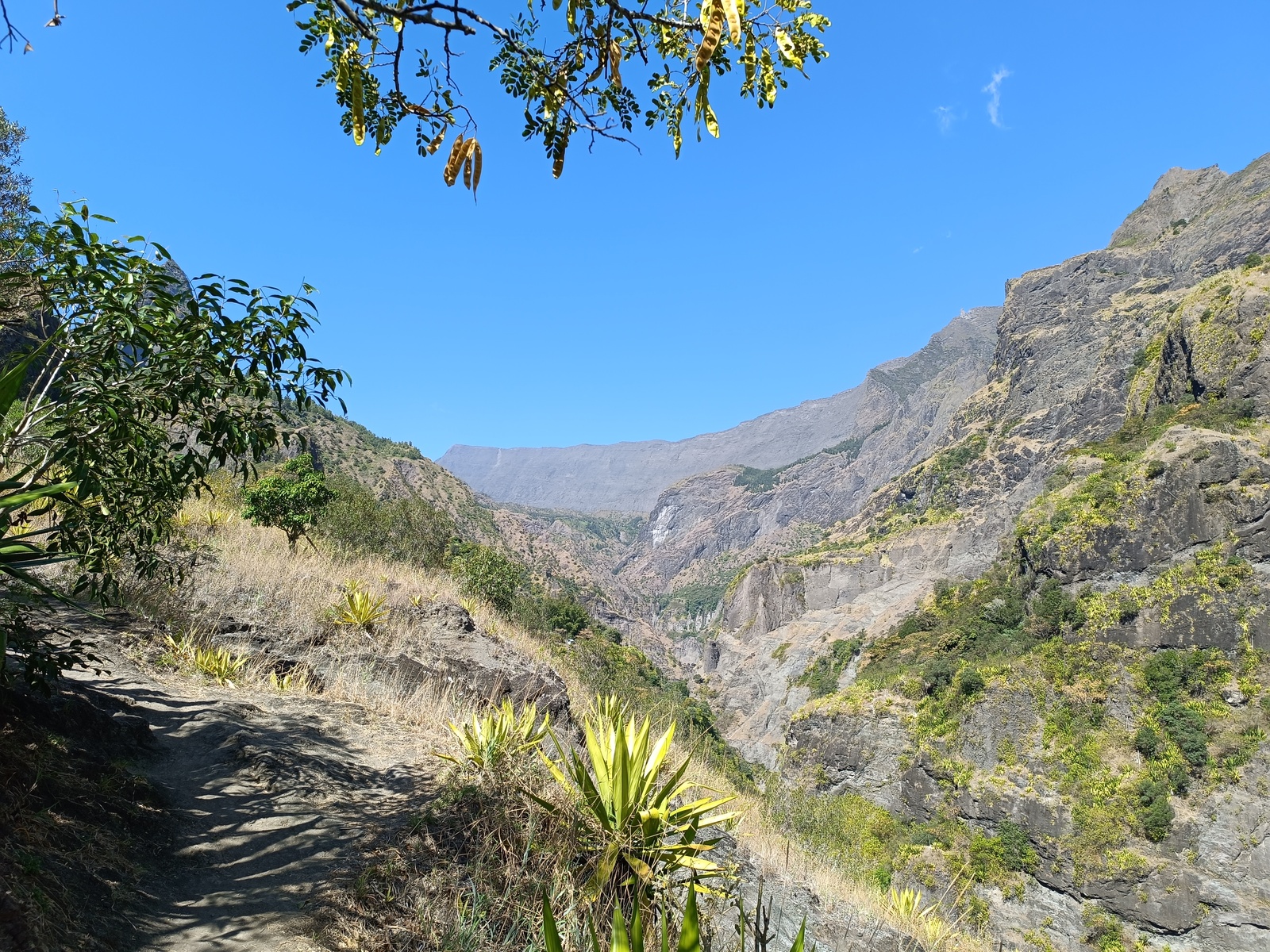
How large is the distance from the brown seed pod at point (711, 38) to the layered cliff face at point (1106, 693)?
18255 millimetres

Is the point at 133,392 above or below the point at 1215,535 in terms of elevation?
below

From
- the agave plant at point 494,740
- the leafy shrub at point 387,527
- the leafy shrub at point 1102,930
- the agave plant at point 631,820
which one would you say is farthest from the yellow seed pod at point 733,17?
the leafy shrub at point 1102,930

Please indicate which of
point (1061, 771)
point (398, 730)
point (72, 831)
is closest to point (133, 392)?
point (72, 831)

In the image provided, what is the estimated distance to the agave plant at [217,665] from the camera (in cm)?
659

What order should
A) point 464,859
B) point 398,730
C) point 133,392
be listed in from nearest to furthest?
point 133,392, point 464,859, point 398,730

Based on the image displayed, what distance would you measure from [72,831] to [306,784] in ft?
4.96

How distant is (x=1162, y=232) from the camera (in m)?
129

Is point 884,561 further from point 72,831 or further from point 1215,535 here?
point 72,831

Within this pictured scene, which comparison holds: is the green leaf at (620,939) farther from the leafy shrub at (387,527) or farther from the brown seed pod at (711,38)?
the leafy shrub at (387,527)

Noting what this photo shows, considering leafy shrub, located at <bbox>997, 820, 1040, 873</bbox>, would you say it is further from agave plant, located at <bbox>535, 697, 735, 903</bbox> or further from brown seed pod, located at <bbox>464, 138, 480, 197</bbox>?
brown seed pod, located at <bbox>464, 138, 480, 197</bbox>

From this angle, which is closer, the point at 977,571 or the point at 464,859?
the point at 464,859

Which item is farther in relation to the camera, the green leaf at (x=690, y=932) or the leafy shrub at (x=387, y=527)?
the leafy shrub at (x=387, y=527)

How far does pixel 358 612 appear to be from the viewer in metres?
8.58

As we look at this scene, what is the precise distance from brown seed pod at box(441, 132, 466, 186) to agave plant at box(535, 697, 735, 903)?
3163mm
